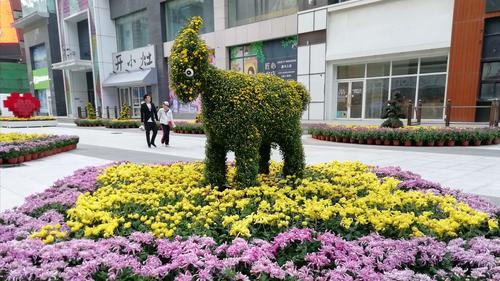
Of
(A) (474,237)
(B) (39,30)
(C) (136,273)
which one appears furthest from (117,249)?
(B) (39,30)

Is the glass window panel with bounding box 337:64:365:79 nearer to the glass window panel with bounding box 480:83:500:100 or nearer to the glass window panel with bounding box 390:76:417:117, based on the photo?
the glass window panel with bounding box 390:76:417:117

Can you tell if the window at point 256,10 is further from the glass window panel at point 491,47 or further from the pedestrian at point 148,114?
the pedestrian at point 148,114

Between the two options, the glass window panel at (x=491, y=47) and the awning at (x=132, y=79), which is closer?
the glass window panel at (x=491, y=47)

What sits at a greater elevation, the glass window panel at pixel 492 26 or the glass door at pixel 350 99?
the glass window panel at pixel 492 26

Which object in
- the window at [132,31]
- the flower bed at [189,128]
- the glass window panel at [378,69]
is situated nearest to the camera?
the flower bed at [189,128]

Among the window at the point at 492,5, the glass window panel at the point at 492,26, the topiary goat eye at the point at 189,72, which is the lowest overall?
the topiary goat eye at the point at 189,72

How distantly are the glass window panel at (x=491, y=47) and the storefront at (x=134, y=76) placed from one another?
69.8 feet

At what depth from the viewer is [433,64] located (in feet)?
49.1

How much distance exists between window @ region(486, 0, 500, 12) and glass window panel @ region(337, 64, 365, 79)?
5.74 m

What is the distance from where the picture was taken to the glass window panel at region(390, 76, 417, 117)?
51.6 feet

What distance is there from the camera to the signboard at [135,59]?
26.3 metres

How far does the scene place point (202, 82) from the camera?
3846 mm

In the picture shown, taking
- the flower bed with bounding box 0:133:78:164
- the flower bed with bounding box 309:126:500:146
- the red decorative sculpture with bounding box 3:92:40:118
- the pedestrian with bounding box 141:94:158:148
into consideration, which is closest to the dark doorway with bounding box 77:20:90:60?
the red decorative sculpture with bounding box 3:92:40:118

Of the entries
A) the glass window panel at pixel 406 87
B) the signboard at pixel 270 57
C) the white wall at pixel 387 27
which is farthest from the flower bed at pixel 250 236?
the signboard at pixel 270 57
